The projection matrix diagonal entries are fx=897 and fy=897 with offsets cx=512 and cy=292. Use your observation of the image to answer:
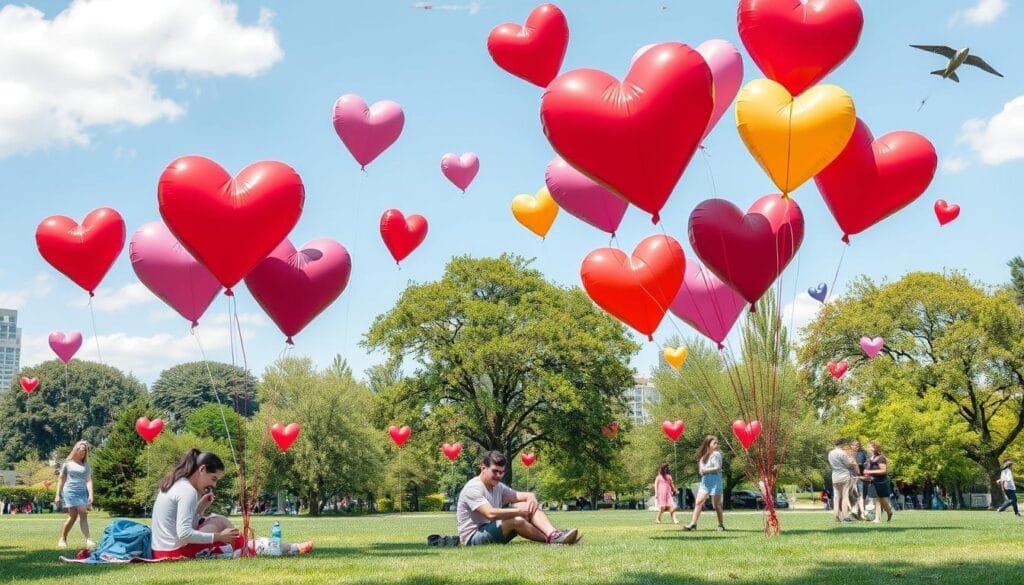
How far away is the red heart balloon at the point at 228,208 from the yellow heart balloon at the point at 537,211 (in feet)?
31.1

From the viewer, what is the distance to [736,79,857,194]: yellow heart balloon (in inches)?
453

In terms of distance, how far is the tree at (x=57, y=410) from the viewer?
8650 centimetres

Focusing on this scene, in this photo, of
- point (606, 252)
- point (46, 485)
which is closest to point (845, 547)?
point (606, 252)

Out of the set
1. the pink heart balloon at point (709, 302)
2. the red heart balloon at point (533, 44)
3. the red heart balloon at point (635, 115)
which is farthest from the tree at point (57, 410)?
the red heart balloon at point (635, 115)

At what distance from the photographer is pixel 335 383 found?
55.1m

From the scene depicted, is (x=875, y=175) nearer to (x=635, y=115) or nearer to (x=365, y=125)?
(x=635, y=115)

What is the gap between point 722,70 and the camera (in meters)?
13.9

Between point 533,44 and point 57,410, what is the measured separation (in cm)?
8686

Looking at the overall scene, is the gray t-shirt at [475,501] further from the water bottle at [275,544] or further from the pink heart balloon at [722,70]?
the pink heart balloon at [722,70]

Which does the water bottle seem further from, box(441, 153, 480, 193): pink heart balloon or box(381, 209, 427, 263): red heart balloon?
box(441, 153, 480, 193): pink heart balloon

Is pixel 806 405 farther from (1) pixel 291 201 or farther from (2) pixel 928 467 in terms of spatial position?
(1) pixel 291 201

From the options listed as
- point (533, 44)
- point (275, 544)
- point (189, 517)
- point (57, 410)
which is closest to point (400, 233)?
point (533, 44)

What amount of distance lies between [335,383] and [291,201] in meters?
45.7

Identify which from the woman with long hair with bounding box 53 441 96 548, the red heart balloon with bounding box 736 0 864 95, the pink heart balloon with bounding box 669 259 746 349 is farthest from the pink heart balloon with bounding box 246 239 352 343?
the red heart balloon with bounding box 736 0 864 95
